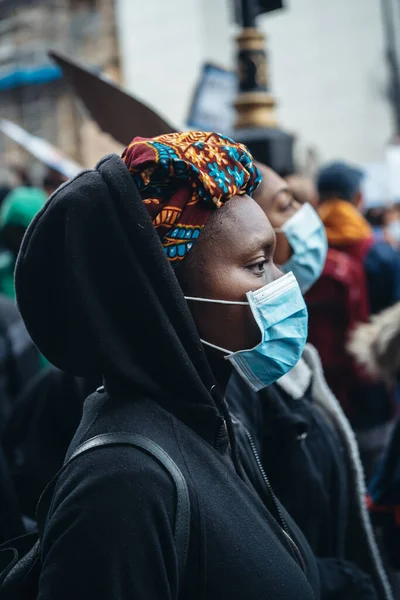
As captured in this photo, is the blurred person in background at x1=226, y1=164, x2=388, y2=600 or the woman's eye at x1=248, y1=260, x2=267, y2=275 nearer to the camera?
the woman's eye at x1=248, y1=260, x2=267, y2=275

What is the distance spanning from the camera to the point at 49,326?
174cm

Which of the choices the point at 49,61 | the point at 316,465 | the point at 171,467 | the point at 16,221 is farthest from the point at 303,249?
the point at 49,61

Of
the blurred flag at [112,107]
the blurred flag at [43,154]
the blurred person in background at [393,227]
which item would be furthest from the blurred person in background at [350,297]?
the blurred flag at [112,107]

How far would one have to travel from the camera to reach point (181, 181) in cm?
179

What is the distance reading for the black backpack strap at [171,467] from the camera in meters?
1.54

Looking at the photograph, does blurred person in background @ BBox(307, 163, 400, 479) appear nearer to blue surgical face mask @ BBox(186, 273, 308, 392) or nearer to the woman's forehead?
blue surgical face mask @ BBox(186, 273, 308, 392)

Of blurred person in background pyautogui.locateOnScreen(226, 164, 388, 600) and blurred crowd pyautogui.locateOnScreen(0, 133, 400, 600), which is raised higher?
blurred crowd pyautogui.locateOnScreen(0, 133, 400, 600)

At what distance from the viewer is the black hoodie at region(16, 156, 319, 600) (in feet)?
4.88

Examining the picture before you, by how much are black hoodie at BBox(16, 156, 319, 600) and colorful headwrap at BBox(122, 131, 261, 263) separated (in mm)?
74

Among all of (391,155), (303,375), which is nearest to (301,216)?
(303,375)

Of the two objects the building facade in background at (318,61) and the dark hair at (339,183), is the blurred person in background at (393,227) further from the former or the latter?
the building facade in background at (318,61)

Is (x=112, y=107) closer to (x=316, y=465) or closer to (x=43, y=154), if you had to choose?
(x=43, y=154)

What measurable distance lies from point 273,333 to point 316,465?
0.92 metres

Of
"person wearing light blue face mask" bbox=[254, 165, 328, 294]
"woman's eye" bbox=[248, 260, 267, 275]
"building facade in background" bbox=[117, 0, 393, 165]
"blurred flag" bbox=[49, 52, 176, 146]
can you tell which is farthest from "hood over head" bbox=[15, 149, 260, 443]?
"building facade in background" bbox=[117, 0, 393, 165]
